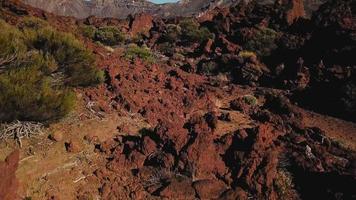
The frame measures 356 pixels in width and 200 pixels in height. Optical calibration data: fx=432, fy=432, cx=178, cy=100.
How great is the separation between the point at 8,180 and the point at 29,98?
2.29m

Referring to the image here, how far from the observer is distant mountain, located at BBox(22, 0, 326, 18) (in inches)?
5666

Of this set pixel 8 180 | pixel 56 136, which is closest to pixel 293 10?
pixel 56 136

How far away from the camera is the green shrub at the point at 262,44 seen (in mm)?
25117

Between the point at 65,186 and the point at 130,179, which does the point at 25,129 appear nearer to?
the point at 65,186

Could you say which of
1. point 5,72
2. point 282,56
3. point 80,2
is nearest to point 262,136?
point 5,72

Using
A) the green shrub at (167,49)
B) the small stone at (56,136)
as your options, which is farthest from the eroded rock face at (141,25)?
the small stone at (56,136)

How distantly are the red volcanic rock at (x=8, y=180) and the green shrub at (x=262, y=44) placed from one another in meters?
19.3

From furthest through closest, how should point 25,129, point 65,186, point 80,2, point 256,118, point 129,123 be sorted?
point 80,2 < point 256,118 < point 129,123 < point 25,129 < point 65,186

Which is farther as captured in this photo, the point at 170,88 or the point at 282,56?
the point at 282,56

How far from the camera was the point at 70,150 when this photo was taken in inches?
360

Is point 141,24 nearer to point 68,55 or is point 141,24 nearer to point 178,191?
point 68,55

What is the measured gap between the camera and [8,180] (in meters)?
7.08

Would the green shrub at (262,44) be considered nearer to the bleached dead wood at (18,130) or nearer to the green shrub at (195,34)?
the green shrub at (195,34)

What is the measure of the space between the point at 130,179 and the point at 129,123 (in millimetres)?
3008
